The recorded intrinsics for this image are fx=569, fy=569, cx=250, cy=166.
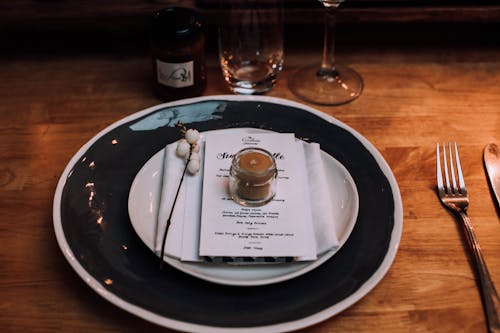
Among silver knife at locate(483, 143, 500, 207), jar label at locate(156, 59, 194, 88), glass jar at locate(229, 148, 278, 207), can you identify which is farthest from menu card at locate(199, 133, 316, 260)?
silver knife at locate(483, 143, 500, 207)

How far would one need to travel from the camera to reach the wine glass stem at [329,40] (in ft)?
2.67

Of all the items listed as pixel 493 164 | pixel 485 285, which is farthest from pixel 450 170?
pixel 485 285

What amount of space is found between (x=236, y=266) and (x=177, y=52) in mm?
340

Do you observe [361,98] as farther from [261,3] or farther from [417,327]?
[417,327]

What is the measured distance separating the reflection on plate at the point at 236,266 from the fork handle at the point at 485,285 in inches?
5.5

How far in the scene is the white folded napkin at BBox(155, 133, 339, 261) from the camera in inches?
22.4

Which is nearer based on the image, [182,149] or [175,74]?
[182,149]

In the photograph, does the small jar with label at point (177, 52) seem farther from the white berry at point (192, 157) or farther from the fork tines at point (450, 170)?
the fork tines at point (450, 170)

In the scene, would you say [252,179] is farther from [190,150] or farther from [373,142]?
[373,142]

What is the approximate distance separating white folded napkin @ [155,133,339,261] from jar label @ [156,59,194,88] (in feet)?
0.50

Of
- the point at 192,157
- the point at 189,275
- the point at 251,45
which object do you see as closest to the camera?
the point at 189,275

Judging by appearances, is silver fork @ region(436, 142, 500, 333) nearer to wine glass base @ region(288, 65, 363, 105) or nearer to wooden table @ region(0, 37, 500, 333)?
wooden table @ region(0, 37, 500, 333)

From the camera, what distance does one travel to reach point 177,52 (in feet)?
2.54

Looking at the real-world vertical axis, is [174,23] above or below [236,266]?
above
